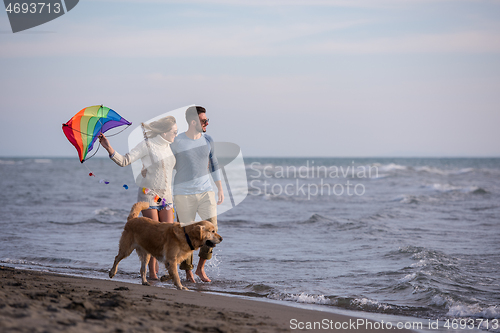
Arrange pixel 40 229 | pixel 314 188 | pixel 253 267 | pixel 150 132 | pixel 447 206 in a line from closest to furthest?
1. pixel 150 132
2. pixel 253 267
3. pixel 40 229
4. pixel 447 206
5. pixel 314 188

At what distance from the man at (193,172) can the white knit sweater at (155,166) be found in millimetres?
125

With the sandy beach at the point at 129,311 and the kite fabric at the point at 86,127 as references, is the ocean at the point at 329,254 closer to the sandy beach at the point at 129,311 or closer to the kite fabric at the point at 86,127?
the kite fabric at the point at 86,127

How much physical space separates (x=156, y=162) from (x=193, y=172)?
1.64ft

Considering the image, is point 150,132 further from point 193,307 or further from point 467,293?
point 467,293

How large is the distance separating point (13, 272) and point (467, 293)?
5.93 m

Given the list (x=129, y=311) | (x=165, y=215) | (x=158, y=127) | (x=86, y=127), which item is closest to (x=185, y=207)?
(x=165, y=215)

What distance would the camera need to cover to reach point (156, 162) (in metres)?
5.71

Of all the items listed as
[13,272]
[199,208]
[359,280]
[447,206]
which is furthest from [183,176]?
[447,206]

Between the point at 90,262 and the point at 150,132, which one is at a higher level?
the point at 150,132

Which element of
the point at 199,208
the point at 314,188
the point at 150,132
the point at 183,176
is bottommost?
the point at 314,188

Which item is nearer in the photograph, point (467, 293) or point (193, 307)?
point (193, 307)

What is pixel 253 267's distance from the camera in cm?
736

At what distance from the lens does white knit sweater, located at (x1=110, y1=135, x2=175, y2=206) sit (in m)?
5.69

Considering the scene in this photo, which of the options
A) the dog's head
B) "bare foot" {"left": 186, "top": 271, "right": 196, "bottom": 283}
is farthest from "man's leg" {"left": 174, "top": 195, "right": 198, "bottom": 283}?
"bare foot" {"left": 186, "top": 271, "right": 196, "bottom": 283}
